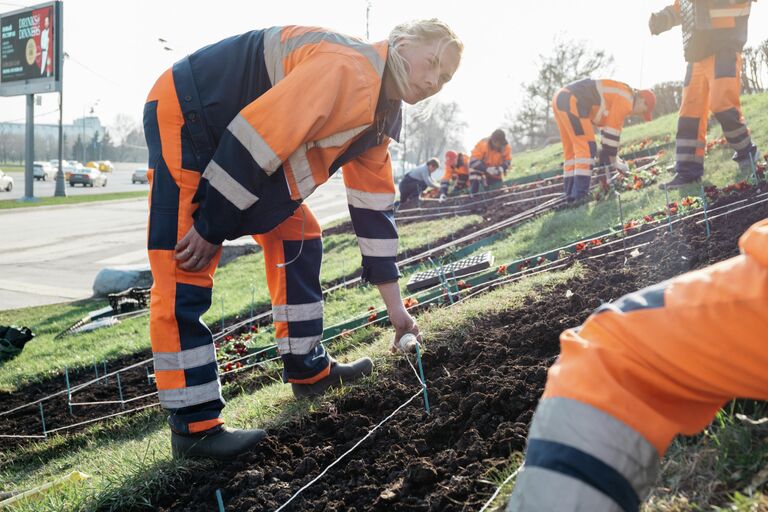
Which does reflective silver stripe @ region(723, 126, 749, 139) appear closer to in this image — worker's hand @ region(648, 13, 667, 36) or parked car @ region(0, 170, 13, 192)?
worker's hand @ region(648, 13, 667, 36)

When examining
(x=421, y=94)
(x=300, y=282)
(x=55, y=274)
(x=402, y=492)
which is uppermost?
(x=421, y=94)

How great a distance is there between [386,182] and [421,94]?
689mm

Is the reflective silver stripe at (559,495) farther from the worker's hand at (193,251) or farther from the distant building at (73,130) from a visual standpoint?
the distant building at (73,130)

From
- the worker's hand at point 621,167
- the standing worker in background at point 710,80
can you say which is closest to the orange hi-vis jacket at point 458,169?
the worker's hand at point 621,167

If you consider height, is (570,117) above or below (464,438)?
above

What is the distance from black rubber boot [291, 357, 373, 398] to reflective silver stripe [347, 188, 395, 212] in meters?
0.86

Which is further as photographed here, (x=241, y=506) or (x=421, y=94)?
(x=421, y=94)

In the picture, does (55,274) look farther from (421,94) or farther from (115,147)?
(115,147)

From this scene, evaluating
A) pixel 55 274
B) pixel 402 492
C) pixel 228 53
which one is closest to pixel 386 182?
pixel 228 53

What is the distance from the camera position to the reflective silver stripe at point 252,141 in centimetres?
274

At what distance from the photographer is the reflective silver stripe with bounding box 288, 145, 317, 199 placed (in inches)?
116

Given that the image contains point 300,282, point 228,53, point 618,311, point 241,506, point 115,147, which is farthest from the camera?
point 115,147

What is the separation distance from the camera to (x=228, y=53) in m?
3.04

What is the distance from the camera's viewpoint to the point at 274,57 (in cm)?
297
